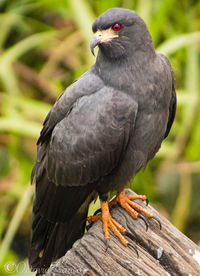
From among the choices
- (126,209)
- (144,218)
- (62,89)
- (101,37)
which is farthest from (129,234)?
(62,89)

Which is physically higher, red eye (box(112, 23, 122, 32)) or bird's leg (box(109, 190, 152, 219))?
red eye (box(112, 23, 122, 32))

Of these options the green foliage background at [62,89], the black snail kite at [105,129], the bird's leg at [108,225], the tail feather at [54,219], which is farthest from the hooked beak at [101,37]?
the green foliage background at [62,89]

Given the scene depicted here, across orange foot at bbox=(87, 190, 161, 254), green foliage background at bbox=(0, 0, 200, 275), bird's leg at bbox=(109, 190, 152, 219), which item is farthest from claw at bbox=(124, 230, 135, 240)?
green foliage background at bbox=(0, 0, 200, 275)

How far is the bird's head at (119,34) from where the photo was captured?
2.58 metres

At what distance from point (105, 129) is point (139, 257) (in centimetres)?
62

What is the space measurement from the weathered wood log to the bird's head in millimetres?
874

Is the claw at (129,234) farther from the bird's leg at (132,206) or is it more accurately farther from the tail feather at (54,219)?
the tail feather at (54,219)

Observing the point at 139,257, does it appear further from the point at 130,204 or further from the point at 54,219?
the point at 54,219

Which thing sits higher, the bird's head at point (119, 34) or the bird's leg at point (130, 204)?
the bird's head at point (119, 34)

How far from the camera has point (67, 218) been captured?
2729 mm

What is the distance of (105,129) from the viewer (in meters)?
2.53

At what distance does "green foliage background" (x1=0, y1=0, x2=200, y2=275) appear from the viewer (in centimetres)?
419

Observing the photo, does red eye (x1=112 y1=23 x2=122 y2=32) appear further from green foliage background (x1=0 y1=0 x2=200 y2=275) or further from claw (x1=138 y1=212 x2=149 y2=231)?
green foliage background (x1=0 y1=0 x2=200 y2=275)

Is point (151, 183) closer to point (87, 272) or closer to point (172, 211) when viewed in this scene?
point (172, 211)
